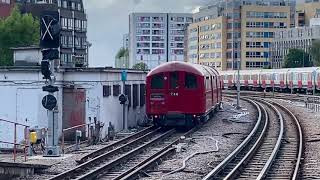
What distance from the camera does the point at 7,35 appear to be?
6675cm

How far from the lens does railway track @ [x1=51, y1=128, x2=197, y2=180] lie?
1983cm

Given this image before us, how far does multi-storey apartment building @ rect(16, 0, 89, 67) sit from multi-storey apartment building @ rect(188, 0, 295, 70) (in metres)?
44.3

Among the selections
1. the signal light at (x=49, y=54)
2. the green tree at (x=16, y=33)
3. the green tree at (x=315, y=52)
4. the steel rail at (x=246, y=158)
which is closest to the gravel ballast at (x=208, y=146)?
the steel rail at (x=246, y=158)

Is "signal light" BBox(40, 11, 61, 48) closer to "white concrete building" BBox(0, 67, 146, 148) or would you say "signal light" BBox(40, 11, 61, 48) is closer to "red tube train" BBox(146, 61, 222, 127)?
"white concrete building" BBox(0, 67, 146, 148)

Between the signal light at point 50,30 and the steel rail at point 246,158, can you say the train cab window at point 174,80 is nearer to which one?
the steel rail at point 246,158

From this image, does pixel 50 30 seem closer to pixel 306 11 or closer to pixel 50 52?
pixel 50 52

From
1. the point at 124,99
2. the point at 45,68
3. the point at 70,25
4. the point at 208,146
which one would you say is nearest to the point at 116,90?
the point at 124,99

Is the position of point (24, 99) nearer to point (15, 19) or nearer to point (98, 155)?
point (98, 155)

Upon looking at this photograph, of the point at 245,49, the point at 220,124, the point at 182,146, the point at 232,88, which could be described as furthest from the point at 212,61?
the point at 182,146

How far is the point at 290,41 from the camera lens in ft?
451

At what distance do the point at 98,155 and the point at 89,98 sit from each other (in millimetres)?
7048

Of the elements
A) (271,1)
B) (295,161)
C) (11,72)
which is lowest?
(295,161)

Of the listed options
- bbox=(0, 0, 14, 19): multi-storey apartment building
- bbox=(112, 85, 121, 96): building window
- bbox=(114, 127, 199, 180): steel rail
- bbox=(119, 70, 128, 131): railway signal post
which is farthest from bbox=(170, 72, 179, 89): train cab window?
bbox=(0, 0, 14, 19): multi-storey apartment building

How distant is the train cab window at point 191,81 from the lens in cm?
3288
